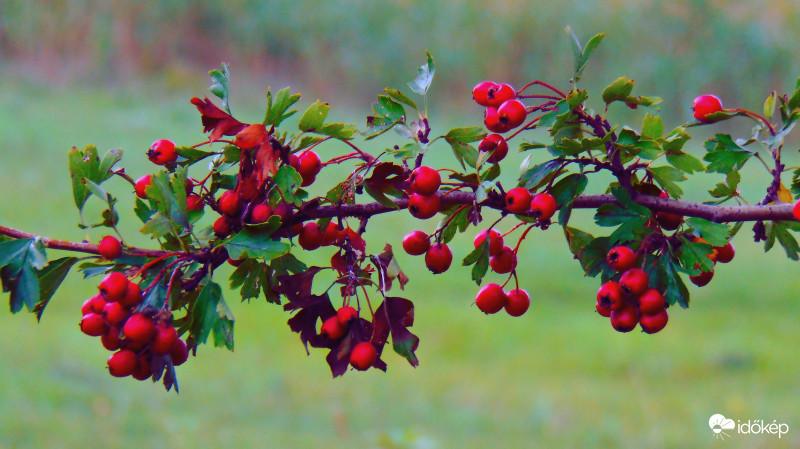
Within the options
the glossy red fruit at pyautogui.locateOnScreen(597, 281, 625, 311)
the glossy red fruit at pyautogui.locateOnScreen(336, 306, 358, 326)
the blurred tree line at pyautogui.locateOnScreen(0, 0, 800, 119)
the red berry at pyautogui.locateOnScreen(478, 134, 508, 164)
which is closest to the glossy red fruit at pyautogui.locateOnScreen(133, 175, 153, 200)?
the glossy red fruit at pyautogui.locateOnScreen(336, 306, 358, 326)

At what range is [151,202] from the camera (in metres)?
0.77

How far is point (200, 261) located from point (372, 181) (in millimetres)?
181

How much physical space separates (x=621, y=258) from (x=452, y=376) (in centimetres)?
330

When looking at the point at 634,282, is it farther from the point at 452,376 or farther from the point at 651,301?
the point at 452,376

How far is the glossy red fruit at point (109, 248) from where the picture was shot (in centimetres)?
72

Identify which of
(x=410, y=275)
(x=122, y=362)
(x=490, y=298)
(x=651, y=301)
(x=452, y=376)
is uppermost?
(x=651, y=301)

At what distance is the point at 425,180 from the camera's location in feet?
2.40

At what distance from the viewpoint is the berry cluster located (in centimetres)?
67

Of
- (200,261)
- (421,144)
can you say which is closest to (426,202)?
(421,144)

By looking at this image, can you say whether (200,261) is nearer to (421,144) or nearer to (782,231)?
(421,144)

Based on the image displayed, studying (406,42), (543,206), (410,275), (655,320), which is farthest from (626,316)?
(406,42)

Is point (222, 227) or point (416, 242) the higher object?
point (416, 242)

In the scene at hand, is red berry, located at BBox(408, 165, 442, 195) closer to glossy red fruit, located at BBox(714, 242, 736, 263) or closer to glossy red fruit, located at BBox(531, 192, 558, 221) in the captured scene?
glossy red fruit, located at BBox(531, 192, 558, 221)

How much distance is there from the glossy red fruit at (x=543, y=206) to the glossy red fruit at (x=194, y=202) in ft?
1.05
